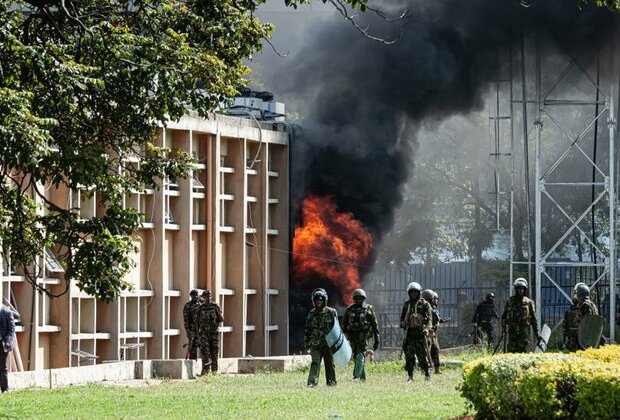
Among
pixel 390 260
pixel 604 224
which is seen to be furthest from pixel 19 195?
pixel 604 224

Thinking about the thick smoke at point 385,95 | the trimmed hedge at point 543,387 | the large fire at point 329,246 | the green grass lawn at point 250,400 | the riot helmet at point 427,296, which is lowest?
the green grass lawn at point 250,400

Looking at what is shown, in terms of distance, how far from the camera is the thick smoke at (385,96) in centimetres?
3216

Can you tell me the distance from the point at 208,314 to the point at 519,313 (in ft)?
20.4

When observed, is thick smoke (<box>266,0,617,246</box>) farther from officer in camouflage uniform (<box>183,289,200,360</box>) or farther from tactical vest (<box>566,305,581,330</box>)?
tactical vest (<box>566,305,581,330</box>)

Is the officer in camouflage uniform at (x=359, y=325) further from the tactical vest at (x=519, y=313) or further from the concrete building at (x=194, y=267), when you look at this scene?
the concrete building at (x=194, y=267)

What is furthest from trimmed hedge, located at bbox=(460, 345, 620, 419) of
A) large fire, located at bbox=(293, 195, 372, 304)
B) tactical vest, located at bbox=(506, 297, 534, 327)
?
large fire, located at bbox=(293, 195, 372, 304)

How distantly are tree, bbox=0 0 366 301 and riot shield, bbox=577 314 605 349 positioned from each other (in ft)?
25.6

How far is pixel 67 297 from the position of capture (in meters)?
25.2

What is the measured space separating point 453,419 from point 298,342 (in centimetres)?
1901

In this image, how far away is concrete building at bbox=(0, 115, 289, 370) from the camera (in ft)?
83.0

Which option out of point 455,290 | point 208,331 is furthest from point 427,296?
point 455,290

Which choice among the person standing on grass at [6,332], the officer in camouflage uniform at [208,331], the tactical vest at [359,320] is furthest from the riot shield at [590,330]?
the person standing on grass at [6,332]

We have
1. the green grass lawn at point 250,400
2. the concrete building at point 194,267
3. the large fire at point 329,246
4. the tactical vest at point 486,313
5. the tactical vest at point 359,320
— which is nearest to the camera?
the green grass lawn at point 250,400

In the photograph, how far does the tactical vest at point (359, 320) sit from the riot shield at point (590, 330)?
3.60m
